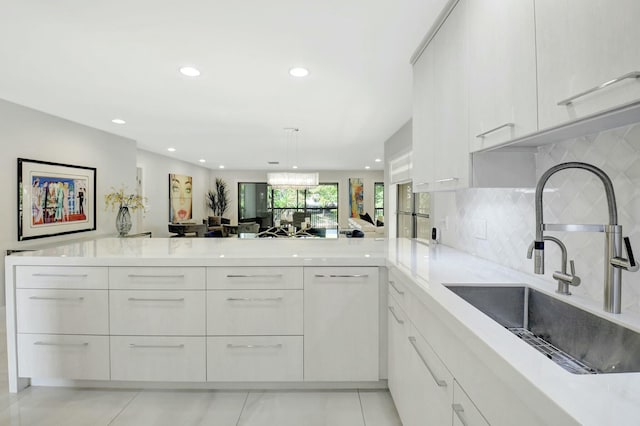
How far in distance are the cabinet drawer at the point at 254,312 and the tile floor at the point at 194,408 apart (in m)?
0.41

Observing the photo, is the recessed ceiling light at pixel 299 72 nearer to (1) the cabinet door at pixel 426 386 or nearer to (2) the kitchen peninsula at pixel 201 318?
(2) the kitchen peninsula at pixel 201 318

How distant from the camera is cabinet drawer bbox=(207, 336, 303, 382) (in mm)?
2207

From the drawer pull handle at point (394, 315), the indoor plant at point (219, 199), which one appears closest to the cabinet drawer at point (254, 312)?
the drawer pull handle at point (394, 315)

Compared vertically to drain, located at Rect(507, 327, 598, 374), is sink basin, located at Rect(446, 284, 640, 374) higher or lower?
higher

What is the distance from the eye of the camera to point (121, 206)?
5160 mm

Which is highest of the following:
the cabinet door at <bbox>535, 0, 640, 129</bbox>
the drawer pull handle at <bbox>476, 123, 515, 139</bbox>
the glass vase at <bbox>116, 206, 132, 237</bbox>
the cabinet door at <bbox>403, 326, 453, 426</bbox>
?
the cabinet door at <bbox>535, 0, 640, 129</bbox>

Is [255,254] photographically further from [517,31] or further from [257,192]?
[257,192]

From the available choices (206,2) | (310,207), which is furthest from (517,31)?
(310,207)

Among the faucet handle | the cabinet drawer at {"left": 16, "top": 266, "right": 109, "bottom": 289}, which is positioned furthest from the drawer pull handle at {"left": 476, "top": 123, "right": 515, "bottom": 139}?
the cabinet drawer at {"left": 16, "top": 266, "right": 109, "bottom": 289}

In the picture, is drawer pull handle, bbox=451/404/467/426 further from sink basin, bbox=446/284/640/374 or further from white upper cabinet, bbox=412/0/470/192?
white upper cabinet, bbox=412/0/470/192

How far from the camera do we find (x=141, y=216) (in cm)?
748

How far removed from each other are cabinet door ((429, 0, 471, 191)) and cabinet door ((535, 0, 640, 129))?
0.54 meters

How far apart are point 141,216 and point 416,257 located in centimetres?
685

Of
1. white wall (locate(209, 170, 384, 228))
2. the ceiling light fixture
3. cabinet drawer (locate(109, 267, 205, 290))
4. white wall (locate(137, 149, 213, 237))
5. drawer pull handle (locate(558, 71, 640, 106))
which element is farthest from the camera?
white wall (locate(209, 170, 384, 228))
